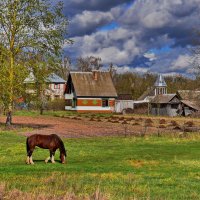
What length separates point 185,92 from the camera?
88.1m

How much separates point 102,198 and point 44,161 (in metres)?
11.0

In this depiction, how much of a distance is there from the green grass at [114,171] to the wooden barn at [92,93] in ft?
208

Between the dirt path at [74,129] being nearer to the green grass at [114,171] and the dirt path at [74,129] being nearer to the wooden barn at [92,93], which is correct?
the green grass at [114,171]

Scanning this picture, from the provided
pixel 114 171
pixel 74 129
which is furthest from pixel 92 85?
pixel 114 171

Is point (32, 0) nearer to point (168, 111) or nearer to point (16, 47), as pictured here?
point (16, 47)

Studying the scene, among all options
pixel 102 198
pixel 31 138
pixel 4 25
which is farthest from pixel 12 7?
pixel 102 198

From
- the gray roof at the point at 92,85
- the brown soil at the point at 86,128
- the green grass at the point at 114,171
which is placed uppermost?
the gray roof at the point at 92,85

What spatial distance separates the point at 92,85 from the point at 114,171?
76537 mm

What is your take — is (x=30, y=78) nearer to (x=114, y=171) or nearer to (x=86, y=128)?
(x=86, y=128)

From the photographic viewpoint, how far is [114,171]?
55.1ft

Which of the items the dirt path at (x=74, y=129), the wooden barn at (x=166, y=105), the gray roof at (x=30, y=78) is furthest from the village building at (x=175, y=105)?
the gray roof at (x=30, y=78)

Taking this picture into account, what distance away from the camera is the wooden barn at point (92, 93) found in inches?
3590

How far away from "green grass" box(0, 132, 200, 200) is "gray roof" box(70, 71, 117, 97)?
63308 mm

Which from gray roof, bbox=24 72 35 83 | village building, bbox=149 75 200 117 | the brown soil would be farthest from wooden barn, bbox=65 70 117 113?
gray roof, bbox=24 72 35 83
